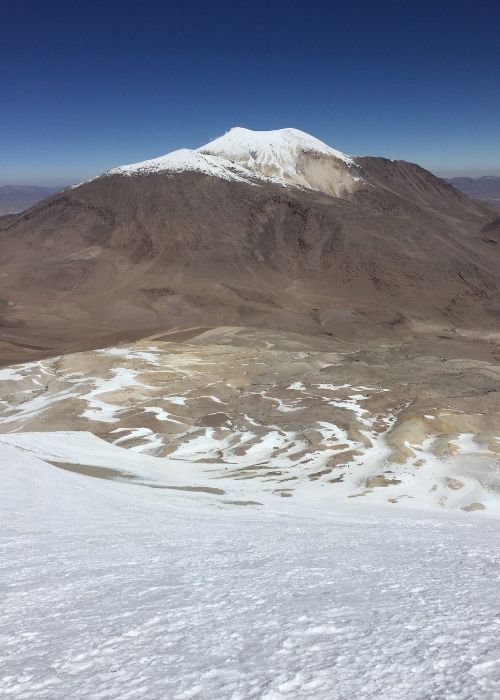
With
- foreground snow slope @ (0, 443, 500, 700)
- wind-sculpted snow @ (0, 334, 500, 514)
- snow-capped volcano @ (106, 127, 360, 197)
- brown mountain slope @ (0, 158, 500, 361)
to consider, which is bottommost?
wind-sculpted snow @ (0, 334, 500, 514)

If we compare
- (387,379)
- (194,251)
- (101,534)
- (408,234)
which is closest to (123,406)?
(387,379)

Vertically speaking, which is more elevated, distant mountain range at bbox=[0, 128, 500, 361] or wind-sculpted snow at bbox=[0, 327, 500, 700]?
distant mountain range at bbox=[0, 128, 500, 361]

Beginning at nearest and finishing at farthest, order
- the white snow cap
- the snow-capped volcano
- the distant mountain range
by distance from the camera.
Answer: the distant mountain range, the snow-capped volcano, the white snow cap

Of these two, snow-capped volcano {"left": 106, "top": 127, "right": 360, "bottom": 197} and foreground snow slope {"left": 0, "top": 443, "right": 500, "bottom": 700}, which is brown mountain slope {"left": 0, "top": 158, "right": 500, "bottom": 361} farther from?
foreground snow slope {"left": 0, "top": 443, "right": 500, "bottom": 700}

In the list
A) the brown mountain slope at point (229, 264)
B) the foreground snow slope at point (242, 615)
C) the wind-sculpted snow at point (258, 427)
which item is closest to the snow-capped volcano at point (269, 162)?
the brown mountain slope at point (229, 264)

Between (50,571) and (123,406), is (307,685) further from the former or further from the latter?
(123,406)

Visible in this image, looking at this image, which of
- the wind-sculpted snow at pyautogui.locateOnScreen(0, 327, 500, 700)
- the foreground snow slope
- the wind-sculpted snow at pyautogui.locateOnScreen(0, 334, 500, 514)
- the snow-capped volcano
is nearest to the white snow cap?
the snow-capped volcano

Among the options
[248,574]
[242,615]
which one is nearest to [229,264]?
[248,574]
